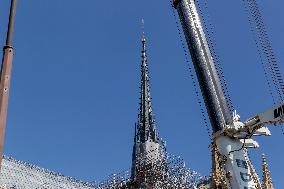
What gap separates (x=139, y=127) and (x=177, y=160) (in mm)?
37881

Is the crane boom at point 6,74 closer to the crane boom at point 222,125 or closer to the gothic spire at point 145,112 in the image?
the crane boom at point 222,125

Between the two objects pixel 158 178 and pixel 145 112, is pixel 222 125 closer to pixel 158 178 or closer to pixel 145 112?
pixel 158 178

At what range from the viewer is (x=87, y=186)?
89.9 metres

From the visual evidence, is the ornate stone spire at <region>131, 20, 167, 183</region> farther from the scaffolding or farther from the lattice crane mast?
the lattice crane mast

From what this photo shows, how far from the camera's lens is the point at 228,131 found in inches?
867

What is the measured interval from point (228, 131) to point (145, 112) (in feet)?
266

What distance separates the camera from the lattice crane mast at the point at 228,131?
69.8 ft

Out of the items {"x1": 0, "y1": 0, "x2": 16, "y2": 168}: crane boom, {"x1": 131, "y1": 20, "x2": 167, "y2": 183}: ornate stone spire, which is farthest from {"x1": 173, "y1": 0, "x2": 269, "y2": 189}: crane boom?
{"x1": 131, "y1": 20, "x2": 167, "y2": 183}: ornate stone spire

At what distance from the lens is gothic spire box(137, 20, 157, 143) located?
3871 inches

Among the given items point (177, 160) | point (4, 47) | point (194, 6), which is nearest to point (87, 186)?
point (177, 160)

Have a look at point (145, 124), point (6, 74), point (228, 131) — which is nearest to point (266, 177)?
point (228, 131)

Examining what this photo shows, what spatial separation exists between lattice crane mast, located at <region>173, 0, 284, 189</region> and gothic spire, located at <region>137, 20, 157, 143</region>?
240 ft

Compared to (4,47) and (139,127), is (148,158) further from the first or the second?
(4,47)

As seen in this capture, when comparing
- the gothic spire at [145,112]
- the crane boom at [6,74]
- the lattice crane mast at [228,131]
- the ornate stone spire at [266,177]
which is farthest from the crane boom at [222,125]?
the gothic spire at [145,112]
